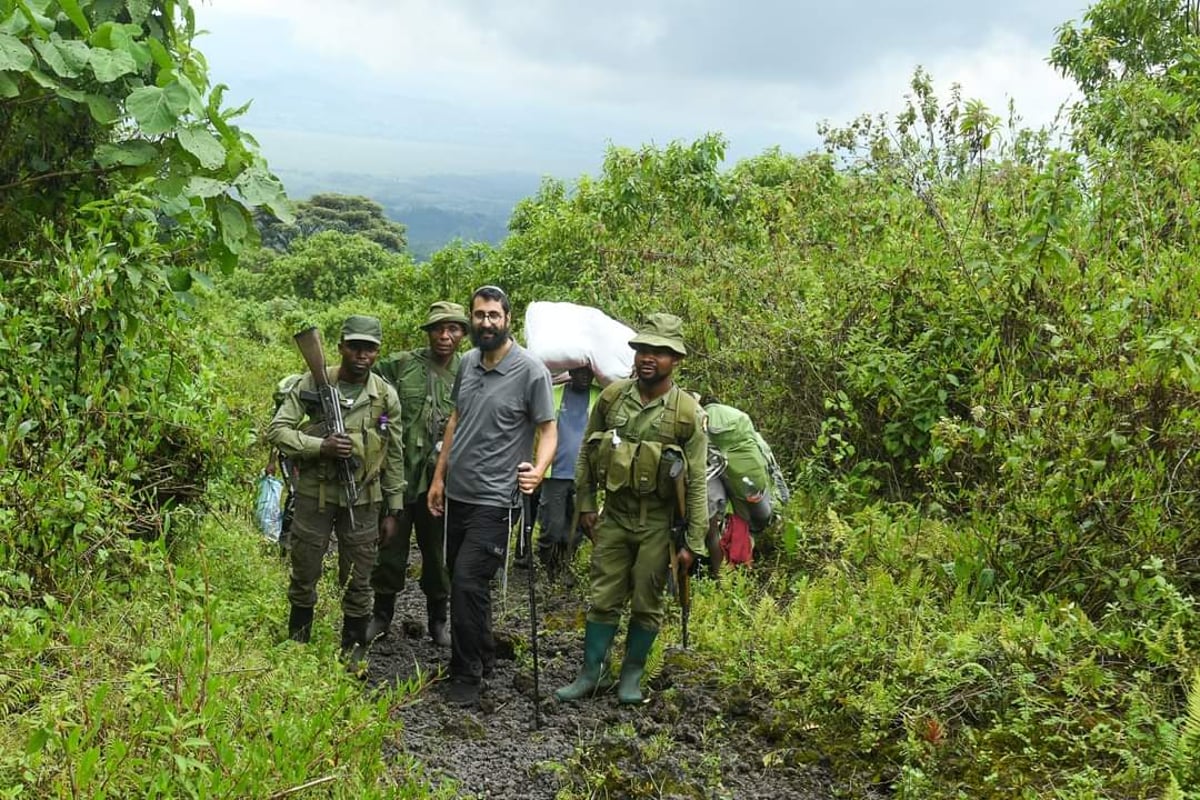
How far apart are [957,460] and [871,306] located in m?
1.63

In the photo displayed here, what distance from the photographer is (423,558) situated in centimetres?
588

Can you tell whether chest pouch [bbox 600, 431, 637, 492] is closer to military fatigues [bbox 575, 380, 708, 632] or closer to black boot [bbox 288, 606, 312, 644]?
military fatigues [bbox 575, 380, 708, 632]

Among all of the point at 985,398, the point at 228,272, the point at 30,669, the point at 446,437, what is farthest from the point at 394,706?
the point at 985,398

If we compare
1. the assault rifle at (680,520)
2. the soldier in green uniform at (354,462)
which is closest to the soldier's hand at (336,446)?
the soldier in green uniform at (354,462)

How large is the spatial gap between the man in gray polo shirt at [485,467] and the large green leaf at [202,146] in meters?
1.37

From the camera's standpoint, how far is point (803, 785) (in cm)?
437

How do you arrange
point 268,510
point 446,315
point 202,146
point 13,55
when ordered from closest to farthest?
1. point 13,55
2. point 202,146
3. point 446,315
4. point 268,510

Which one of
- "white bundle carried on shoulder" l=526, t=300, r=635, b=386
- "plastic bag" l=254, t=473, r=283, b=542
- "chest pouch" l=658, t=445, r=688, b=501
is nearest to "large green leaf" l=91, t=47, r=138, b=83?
"chest pouch" l=658, t=445, r=688, b=501

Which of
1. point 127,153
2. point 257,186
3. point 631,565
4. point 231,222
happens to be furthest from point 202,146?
point 631,565

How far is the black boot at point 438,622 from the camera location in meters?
5.86

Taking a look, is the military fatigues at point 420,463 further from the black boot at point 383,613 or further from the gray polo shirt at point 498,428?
the gray polo shirt at point 498,428

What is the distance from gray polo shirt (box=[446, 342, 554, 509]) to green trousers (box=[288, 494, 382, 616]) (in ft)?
1.62

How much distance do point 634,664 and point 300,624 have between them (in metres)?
1.75

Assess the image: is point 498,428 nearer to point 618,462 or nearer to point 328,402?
point 618,462
